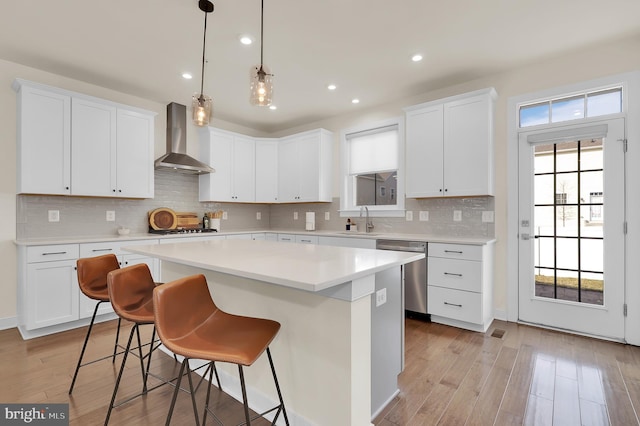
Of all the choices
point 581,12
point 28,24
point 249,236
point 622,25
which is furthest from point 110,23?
point 622,25

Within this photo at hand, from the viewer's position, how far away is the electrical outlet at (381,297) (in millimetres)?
1803

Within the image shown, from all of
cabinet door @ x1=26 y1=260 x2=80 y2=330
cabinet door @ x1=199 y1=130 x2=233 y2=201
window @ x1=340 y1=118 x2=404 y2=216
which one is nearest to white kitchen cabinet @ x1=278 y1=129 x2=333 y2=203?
window @ x1=340 y1=118 x2=404 y2=216

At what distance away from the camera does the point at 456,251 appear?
125 inches

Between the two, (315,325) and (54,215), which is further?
(54,215)

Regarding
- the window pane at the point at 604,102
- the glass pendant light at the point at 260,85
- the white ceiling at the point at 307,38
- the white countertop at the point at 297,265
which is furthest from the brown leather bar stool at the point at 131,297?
the window pane at the point at 604,102

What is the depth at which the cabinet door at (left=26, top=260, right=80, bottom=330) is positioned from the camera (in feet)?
9.56

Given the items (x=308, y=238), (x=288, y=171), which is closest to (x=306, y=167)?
(x=288, y=171)

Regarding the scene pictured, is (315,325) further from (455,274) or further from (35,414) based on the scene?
(455,274)

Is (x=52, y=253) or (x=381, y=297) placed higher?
(x=52, y=253)

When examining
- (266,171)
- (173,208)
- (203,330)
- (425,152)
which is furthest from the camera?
(266,171)

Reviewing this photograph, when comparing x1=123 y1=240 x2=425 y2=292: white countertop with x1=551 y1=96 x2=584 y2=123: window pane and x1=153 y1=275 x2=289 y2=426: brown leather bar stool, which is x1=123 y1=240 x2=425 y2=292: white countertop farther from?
x1=551 y1=96 x2=584 y2=123: window pane

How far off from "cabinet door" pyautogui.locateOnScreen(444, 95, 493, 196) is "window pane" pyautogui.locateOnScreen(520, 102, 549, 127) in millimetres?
369

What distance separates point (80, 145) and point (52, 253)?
3.86 feet

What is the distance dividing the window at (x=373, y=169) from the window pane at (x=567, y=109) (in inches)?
64.7
